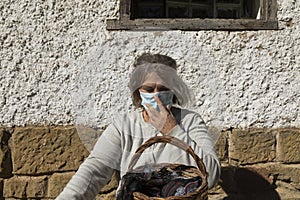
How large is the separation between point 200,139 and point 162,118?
215 millimetres

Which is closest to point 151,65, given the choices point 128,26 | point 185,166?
point 185,166

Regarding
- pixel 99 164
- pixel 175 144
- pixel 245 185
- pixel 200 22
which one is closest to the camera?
pixel 175 144

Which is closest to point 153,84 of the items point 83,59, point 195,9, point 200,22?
point 83,59

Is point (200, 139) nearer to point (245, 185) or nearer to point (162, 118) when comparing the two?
point (162, 118)

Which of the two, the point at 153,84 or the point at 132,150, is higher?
the point at 153,84

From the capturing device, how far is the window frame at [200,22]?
10.6 feet

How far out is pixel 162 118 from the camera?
99.3 inches

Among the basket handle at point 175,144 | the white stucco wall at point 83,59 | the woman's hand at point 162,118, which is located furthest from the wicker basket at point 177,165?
the white stucco wall at point 83,59

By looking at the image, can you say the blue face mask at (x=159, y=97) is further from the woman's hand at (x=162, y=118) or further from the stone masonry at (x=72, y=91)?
the stone masonry at (x=72, y=91)

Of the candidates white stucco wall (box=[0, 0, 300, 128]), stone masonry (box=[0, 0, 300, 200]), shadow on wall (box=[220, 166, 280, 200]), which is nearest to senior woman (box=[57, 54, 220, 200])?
white stucco wall (box=[0, 0, 300, 128])

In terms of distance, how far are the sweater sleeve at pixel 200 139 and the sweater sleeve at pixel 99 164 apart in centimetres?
31

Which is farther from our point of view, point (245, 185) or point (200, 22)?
point (245, 185)

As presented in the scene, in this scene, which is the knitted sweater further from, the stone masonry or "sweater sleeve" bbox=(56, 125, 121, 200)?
the stone masonry

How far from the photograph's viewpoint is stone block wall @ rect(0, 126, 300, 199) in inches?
128
